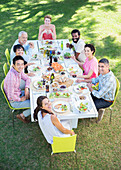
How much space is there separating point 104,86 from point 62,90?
0.85 m

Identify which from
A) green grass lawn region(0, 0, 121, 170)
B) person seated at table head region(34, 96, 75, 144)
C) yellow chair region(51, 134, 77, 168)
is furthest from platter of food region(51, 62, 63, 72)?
yellow chair region(51, 134, 77, 168)

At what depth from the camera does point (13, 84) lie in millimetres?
3969

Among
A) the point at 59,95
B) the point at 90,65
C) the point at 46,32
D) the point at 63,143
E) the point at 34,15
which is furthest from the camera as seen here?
the point at 34,15

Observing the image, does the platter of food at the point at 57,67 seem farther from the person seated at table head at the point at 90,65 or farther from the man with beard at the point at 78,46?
the man with beard at the point at 78,46

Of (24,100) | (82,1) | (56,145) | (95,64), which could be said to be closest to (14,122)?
(24,100)

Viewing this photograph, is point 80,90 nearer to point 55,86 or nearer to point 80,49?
point 55,86

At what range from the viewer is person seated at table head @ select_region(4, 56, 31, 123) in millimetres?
3938

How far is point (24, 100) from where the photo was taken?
4090 mm

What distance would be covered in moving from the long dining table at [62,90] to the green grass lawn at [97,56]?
0.68 m

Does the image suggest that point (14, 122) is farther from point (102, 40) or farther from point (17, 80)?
point (102, 40)

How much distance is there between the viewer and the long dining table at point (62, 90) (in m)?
3.51

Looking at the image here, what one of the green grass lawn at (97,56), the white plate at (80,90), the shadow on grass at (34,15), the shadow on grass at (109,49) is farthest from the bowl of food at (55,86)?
the shadow on grass at (34,15)

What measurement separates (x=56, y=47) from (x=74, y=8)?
5640 millimetres

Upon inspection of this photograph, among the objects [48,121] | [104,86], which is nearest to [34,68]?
[104,86]
